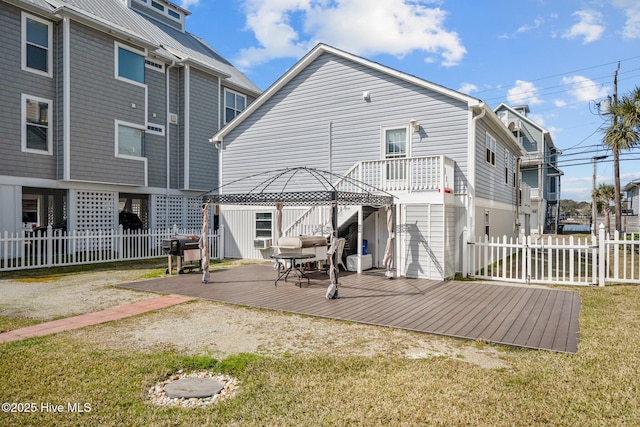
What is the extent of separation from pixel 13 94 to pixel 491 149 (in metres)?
16.2

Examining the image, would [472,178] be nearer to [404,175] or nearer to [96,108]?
[404,175]

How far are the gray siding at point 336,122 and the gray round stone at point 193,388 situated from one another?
9300 mm

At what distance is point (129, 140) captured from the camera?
16.2 m

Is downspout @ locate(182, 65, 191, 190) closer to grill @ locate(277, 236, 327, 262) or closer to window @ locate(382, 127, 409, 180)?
grill @ locate(277, 236, 327, 262)

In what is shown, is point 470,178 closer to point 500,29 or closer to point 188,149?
point 500,29

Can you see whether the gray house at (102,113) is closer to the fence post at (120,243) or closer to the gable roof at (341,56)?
the fence post at (120,243)

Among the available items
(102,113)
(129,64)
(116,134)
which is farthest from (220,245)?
(129,64)

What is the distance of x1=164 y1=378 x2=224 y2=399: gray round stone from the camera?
3.60m

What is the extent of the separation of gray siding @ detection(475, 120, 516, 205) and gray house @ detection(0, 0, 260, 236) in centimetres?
1314

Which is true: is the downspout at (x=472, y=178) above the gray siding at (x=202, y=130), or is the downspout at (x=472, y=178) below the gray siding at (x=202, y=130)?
below

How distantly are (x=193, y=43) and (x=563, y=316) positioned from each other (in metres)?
22.2

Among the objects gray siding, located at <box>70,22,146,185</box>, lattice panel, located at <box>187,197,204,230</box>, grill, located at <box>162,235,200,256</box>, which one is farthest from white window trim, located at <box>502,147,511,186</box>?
gray siding, located at <box>70,22,146,185</box>

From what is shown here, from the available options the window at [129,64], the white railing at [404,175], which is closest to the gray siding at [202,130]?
the window at [129,64]

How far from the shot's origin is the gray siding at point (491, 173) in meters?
11.8
